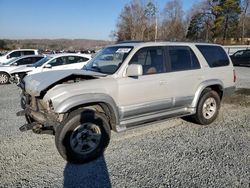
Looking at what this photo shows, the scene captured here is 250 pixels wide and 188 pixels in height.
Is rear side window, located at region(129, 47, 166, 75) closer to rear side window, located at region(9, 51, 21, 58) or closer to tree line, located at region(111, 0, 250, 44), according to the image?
rear side window, located at region(9, 51, 21, 58)

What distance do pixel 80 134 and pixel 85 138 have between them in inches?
5.1

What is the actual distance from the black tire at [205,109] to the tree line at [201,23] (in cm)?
5473

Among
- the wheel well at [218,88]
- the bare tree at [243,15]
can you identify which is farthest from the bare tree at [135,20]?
the wheel well at [218,88]

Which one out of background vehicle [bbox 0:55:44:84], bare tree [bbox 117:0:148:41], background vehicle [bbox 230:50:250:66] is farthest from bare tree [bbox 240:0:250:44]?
background vehicle [bbox 0:55:44:84]

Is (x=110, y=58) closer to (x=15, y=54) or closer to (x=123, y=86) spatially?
(x=123, y=86)

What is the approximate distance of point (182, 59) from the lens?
5883mm

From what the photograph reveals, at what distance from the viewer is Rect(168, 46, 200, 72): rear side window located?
18.6ft

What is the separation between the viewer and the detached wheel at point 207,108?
20.4 ft

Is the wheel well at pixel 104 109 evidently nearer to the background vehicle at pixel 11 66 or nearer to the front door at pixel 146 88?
the front door at pixel 146 88

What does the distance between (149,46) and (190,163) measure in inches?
91.1

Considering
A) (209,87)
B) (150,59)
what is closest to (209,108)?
(209,87)

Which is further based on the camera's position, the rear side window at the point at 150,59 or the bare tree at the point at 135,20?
the bare tree at the point at 135,20

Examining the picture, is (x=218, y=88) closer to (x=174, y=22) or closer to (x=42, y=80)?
(x=42, y=80)

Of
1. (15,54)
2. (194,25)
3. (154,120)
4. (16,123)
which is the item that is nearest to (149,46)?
(154,120)
